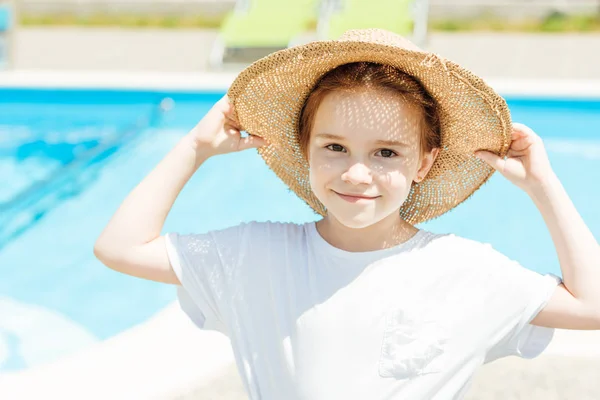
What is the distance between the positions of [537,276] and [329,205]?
48 centimetres

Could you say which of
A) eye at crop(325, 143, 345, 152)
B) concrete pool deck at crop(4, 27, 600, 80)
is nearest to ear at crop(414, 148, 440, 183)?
eye at crop(325, 143, 345, 152)

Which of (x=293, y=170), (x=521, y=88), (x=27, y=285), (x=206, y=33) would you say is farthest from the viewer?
(x=206, y=33)

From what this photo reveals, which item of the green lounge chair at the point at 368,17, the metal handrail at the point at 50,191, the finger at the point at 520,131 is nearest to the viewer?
the finger at the point at 520,131

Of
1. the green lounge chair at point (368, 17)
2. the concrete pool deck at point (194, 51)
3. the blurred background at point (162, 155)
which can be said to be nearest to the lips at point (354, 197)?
the blurred background at point (162, 155)

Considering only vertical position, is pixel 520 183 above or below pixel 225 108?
below

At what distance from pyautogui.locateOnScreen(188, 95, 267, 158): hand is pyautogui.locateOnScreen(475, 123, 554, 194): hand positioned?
62 cm

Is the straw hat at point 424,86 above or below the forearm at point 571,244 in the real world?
above

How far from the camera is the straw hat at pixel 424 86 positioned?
153 centimetres

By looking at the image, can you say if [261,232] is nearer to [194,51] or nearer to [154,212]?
[154,212]

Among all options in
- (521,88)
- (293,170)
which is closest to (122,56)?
(521,88)

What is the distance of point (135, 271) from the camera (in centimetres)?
165

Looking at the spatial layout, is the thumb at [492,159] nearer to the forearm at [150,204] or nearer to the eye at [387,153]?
the eye at [387,153]

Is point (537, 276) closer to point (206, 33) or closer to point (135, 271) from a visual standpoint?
point (135, 271)

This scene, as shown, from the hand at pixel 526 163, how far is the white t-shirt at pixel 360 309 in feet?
0.57
